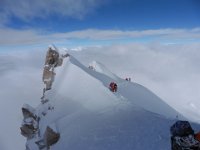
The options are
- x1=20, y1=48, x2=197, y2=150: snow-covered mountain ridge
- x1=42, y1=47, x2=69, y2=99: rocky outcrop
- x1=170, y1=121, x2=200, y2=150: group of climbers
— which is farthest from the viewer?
x1=42, y1=47, x2=69, y2=99: rocky outcrop

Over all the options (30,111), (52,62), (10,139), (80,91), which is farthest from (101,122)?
(10,139)

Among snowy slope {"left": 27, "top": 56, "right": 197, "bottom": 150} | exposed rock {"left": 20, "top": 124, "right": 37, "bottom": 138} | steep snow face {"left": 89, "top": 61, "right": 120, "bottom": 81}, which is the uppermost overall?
steep snow face {"left": 89, "top": 61, "right": 120, "bottom": 81}

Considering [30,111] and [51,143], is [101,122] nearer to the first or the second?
[51,143]

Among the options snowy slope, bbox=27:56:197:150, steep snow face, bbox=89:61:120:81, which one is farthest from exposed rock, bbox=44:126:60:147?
steep snow face, bbox=89:61:120:81

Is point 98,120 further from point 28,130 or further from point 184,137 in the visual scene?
point 184,137

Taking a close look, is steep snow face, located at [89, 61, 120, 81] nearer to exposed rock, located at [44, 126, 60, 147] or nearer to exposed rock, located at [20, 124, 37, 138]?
exposed rock, located at [20, 124, 37, 138]

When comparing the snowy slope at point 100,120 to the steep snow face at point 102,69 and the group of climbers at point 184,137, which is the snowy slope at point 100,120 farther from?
the group of climbers at point 184,137

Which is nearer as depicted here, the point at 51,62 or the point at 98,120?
the point at 98,120

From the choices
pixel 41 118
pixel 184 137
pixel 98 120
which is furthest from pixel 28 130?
pixel 184 137
